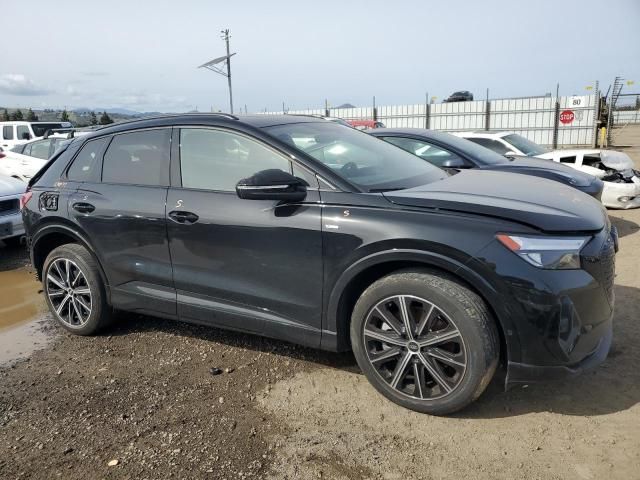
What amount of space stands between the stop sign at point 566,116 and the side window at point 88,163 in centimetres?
2162

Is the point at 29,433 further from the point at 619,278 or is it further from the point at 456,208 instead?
the point at 619,278

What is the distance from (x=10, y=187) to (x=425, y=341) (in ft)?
21.5

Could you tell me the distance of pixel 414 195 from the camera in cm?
298

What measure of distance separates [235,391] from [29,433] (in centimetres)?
117

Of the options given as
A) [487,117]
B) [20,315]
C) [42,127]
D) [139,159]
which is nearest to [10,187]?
[20,315]

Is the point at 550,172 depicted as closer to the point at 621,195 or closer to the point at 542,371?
the point at 621,195

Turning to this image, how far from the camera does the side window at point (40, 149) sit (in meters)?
10.6

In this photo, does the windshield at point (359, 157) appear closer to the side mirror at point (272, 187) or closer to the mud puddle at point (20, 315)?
the side mirror at point (272, 187)

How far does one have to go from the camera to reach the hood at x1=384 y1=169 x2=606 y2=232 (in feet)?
8.83

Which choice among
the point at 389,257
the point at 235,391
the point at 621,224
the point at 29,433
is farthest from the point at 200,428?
the point at 621,224

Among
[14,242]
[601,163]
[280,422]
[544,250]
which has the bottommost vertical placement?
[280,422]

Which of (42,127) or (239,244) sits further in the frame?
(42,127)

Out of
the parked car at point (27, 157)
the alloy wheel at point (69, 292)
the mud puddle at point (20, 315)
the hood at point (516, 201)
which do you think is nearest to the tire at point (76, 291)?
the alloy wheel at point (69, 292)

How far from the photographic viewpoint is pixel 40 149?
1072 cm
